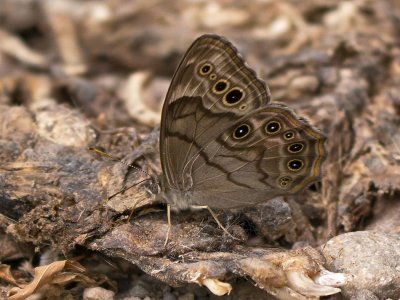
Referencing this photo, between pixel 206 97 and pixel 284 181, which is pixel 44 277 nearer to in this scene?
pixel 206 97

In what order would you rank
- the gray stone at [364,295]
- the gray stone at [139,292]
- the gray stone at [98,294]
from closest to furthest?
the gray stone at [364,295]
the gray stone at [98,294]
the gray stone at [139,292]

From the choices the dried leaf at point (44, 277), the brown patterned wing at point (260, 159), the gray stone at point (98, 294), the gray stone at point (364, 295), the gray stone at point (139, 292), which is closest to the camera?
the gray stone at point (364, 295)

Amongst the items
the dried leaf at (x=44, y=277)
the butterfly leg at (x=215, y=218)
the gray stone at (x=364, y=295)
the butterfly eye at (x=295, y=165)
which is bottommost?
the gray stone at (x=364, y=295)

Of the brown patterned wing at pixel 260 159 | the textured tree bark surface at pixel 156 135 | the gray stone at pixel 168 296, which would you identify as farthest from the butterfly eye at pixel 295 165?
the gray stone at pixel 168 296

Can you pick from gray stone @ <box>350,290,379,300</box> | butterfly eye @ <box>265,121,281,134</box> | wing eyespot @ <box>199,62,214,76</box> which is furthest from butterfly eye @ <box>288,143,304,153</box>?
gray stone @ <box>350,290,379,300</box>

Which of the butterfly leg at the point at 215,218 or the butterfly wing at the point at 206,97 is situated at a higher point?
the butterfly wing at the point at 206,97

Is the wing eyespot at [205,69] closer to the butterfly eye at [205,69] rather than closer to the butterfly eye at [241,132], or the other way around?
the butterfly eye at [205,69]

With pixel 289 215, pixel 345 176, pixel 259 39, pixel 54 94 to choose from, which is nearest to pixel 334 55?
pixel 259 39

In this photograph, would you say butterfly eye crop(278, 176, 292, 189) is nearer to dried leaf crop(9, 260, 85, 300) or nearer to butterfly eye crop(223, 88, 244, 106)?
butterfly eye crop(223, 88, 244, 106)

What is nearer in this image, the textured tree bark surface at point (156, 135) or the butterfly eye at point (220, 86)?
the textured tree bark surface at point (156, 135)
